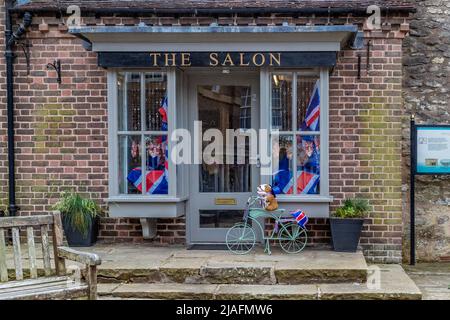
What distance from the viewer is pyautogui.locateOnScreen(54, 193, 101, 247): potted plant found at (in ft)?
24.3

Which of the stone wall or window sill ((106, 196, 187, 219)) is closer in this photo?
window sill ((106, 196, 187, 219))

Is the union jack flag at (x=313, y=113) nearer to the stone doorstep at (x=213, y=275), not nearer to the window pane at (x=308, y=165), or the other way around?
the window pane at (x=308, y=165)

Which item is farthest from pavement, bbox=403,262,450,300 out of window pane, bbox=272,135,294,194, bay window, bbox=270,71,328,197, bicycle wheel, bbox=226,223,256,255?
bicycle wheel, bbox=226,223,256,255

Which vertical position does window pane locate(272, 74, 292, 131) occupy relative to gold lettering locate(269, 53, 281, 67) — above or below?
below

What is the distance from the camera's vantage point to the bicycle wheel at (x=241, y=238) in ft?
24.3

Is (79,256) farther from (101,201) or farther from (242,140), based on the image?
(242,140)

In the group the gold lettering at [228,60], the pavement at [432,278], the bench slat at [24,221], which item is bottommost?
the pavement at [432,278]

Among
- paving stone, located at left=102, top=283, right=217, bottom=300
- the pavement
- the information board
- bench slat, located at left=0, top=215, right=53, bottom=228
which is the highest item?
the information board

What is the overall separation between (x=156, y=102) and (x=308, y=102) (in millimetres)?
1922

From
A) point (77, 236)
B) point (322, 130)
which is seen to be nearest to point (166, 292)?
point (77, 236)

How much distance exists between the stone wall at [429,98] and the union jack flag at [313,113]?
1.55 meters

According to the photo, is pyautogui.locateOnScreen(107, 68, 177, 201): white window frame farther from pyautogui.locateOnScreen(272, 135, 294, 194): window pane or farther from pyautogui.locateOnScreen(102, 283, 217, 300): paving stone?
pyautogui.locateOnScreen(102, 283, 217, 300): paving stone

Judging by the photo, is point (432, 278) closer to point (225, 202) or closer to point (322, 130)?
point (322, 130)

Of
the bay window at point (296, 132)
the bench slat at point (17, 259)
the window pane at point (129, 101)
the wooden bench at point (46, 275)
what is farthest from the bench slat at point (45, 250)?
the bay window at point (296, 132)
